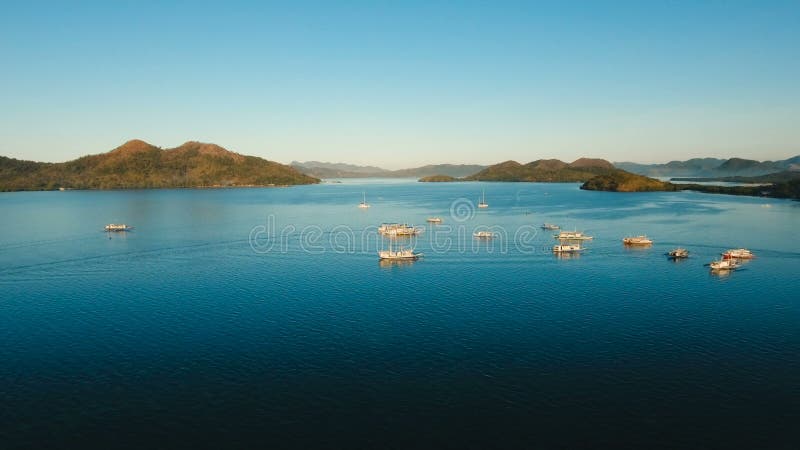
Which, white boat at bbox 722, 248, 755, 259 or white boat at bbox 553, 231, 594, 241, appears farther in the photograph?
white boat at bbox 553, 231, 594, 241

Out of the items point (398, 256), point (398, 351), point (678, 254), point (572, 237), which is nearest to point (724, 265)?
point (678, 254)

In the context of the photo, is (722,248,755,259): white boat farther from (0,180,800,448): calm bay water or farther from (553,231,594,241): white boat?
(553,231,594,241): white boat

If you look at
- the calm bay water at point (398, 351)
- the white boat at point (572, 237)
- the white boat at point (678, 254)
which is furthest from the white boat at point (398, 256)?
the white boat at point (678, 254)

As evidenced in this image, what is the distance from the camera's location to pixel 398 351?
176 feet

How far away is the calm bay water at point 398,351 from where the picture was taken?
3888cm

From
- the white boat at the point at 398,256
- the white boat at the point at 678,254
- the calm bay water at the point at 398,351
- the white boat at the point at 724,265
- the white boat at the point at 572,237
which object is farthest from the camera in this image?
the white boat at the point at 572,237

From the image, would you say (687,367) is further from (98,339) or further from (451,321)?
(98,339)

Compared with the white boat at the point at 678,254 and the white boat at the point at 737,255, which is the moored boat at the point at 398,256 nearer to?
the white boat at the point at 678,254

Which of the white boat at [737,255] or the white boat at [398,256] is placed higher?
the white boat at [398,256]

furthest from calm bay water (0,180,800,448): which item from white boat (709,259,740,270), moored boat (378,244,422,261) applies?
moored boat (378,244,422,261)

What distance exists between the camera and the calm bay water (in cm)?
3888

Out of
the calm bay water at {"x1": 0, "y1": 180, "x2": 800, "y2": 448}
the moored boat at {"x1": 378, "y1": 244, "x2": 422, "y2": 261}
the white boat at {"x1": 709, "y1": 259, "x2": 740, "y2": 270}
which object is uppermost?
the moored boat at {"x1": 378, "y1": 244, "x2": 422, "y2": 261}

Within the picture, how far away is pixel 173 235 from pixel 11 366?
97.9 metres

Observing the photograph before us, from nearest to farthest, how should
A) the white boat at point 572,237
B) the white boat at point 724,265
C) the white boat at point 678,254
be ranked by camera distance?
the white boat at point 724,265
the white boat at point 678,254
the white boat at point 572,237
